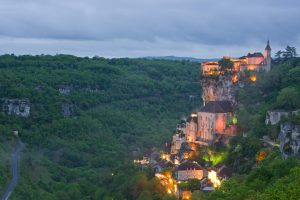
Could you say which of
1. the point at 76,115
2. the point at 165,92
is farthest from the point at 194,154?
the point at 165,92

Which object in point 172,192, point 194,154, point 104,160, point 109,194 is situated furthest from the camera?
point 104,160

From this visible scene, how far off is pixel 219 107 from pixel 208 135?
2820 mm

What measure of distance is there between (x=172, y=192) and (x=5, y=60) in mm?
80286

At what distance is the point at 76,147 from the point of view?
3971 inches

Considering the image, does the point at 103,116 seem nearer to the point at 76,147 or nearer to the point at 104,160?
the point at 76,147

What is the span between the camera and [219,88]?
72812 millimetres

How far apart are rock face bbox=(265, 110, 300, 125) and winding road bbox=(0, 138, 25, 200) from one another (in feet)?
89.9

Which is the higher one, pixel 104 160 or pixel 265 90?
pixel 265 90

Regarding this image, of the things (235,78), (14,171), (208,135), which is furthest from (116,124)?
(208,135)

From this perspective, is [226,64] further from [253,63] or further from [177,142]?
[177,142]

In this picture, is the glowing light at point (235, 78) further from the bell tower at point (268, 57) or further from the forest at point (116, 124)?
the bell tower at point (268, 57)

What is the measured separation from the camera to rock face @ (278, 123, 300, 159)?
50062 mm

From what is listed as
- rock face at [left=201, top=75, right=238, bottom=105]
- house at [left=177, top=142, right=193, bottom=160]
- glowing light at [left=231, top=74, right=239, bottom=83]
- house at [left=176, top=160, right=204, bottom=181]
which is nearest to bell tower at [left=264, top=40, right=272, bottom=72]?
glowing light at [left=231, top=74, right=239, bottom=83]

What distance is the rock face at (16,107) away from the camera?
107m
